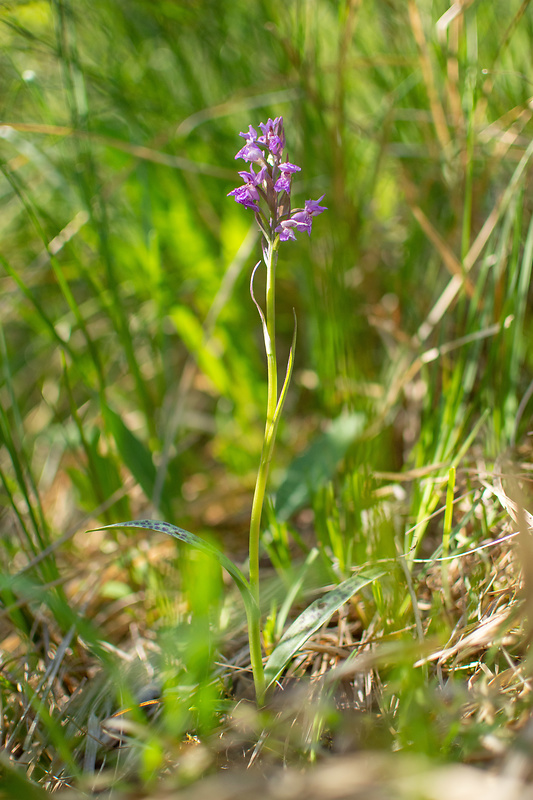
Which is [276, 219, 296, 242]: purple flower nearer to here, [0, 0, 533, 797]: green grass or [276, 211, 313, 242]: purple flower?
[276, 211, 313, 242]: purple flower

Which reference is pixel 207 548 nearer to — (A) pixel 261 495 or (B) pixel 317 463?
(A) pixel 261 495

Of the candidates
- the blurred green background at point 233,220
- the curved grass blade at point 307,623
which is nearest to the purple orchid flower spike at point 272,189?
the blurred green background at point 233,220

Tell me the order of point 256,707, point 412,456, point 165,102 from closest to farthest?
1. point 256,707
2. point 412,456
3. point 165,102

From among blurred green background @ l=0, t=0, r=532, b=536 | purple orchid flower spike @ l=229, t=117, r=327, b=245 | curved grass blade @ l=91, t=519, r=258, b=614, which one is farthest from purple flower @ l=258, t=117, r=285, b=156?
curved grass blade @ l=91, t=519, r=258, b=614

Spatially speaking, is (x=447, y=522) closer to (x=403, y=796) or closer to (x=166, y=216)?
(x=403, y=796)

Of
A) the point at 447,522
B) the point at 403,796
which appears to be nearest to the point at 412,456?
the point at 447,522

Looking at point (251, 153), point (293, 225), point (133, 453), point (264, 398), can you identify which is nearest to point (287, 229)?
point (293, 225)
